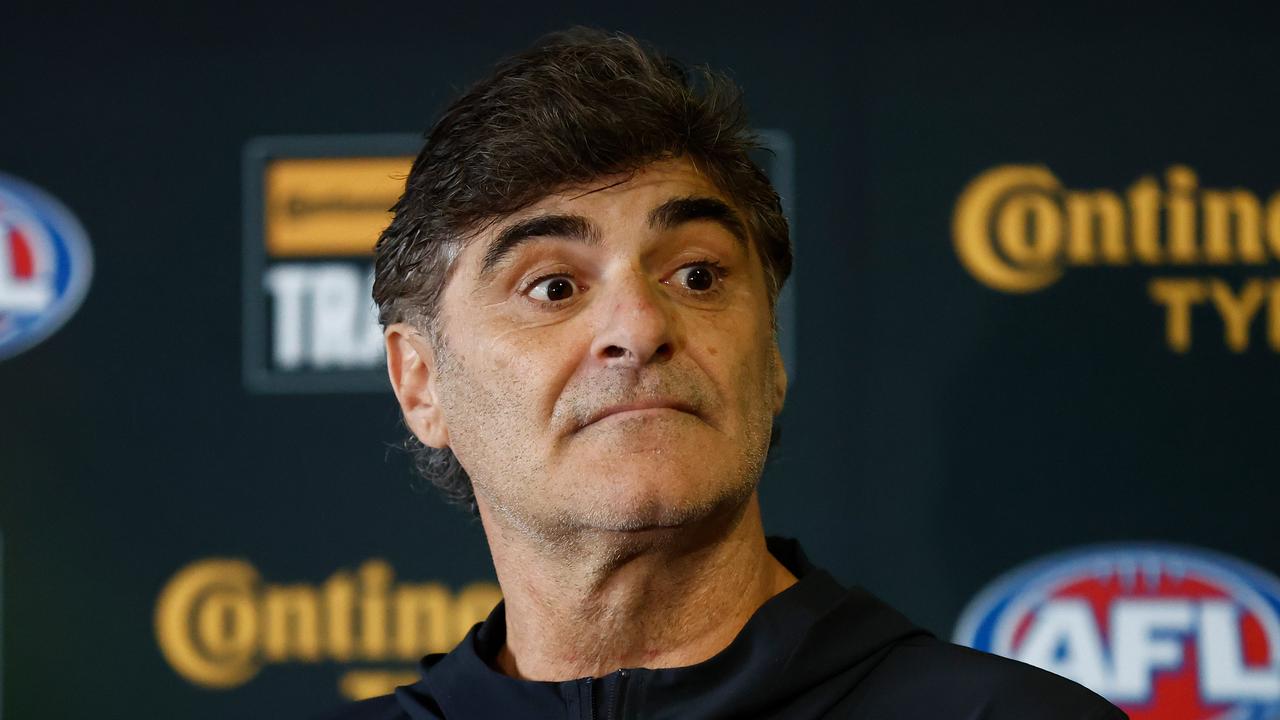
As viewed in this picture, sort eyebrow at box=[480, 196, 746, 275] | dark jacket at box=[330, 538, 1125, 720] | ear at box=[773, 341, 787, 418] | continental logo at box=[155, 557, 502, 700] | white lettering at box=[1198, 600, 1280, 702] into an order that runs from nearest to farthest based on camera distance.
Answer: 1. dark jacket at box=[330, 538, 1125, 720]
2. eyebrow at box=[480, 196, 746, 275]
3. ear at box=[773, 341, 787, 418]
4. white lettering at box=[1198, 600, 1280, 702]
5. continental logo at box=[155, 557, 502, 700]

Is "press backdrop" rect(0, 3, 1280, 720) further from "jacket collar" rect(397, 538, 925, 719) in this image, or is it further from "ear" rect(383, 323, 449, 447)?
"jacket collar" rect(397, 538, 925, 719)

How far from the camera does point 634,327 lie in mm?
1290

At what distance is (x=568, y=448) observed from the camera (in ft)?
4.32

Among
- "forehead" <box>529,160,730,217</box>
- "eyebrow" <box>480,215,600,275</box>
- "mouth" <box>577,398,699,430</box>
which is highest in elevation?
"forehead" <box>529,160,730,217</box>

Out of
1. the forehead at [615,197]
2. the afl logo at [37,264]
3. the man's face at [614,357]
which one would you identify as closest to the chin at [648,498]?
the man's face at [614,357]

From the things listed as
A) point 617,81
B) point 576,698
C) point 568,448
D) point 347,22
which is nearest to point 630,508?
point 568,448

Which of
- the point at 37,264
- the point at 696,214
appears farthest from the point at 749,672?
the point at 37,264

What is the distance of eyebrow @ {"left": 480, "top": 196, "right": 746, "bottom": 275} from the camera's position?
4.49 feet

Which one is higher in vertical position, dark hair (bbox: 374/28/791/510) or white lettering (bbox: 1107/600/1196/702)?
dark hair (bbox: 374/28/791/510)

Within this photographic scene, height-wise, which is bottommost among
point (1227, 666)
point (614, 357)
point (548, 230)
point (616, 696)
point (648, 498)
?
point (1227, 666)

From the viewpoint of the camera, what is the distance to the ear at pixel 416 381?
1569 millimetres

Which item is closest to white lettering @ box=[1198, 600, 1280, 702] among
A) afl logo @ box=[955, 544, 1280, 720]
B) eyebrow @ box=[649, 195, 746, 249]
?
afl logo @ box=[955, 544, 1280, 720]

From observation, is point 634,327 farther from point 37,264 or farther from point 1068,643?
point 37,264

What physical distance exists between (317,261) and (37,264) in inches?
20.3
